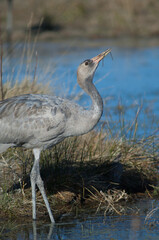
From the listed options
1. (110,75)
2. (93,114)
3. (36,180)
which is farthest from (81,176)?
(110,75)

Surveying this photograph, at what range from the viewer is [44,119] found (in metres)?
5.71

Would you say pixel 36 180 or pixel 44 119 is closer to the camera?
pixel 44 119

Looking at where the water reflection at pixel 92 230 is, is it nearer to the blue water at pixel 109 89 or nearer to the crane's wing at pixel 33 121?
the blue water at pixel 109 89

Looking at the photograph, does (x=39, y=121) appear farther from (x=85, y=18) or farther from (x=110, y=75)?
(x=85, y=18)

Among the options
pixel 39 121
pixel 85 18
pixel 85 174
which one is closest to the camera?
pixel 39 121

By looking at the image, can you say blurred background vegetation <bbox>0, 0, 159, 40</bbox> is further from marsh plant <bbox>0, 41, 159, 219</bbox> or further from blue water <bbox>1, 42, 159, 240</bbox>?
marsh plant <bbox>0, 41, 159, 219</bbox>

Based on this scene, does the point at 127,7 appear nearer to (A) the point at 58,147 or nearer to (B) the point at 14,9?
(B) the point at 14,9

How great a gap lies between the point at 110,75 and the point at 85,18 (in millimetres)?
12664

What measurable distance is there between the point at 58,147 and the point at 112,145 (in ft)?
2.64

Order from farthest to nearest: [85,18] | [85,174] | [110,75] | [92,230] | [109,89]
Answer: [85,18] → [110,75] → [109,89] → [85,174] → [92,230]

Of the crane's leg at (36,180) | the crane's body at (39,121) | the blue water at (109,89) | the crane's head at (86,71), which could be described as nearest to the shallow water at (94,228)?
the blue water at (109,89)

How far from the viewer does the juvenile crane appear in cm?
571

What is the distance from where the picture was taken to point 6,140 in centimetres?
589

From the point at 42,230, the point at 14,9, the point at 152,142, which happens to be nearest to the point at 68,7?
the point at 14,9
